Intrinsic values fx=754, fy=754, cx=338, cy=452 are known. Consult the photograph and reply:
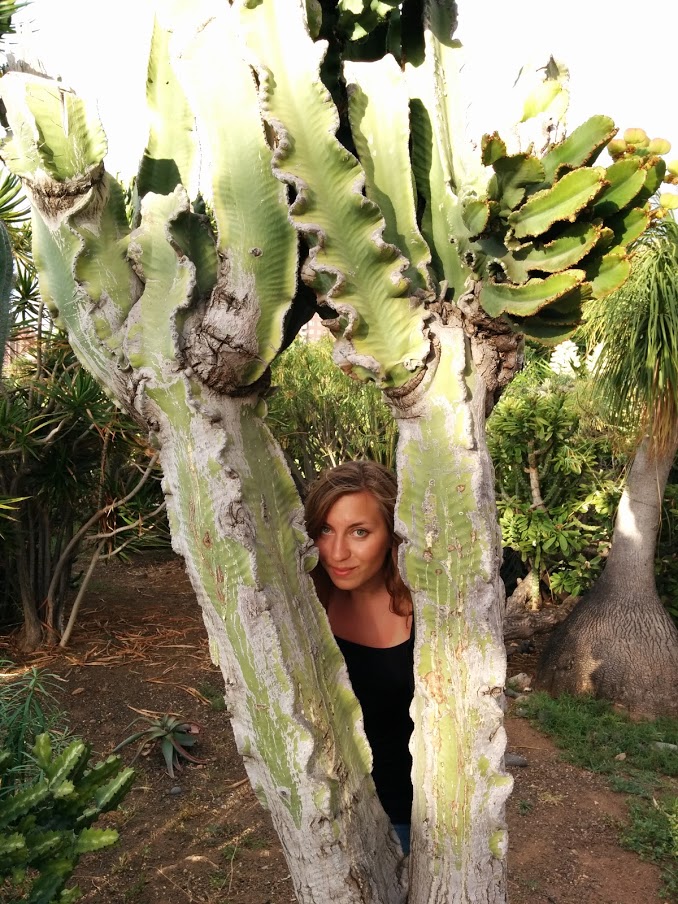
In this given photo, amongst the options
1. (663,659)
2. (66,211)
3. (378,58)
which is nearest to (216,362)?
(66,211)

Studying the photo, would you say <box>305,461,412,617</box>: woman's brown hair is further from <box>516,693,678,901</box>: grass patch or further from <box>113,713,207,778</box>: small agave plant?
<box>113,713,207,778</box>: small agave plant

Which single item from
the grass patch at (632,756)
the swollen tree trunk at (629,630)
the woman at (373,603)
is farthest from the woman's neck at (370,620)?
the swollen tree trunk at (629,630)

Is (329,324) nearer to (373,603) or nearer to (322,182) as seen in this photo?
(322,182)

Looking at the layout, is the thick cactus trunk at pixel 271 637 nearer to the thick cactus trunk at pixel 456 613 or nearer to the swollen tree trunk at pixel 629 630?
the thick cactus trunk at pixel 456 613

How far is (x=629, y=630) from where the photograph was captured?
5770 mm

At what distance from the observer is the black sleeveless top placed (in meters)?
2.38

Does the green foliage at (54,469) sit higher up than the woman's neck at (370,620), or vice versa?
the green foliage at (54,469)

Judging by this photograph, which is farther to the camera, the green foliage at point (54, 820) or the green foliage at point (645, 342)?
the green foliage at point (645, 342)

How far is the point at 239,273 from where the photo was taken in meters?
1.85

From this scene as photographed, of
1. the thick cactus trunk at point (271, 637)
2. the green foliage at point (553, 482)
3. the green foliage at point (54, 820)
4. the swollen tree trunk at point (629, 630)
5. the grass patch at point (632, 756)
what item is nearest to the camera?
the thick cactus trunk at point (271, 637)

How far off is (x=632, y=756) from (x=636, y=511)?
6.04 ft

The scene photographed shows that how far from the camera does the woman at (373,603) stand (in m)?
2.26

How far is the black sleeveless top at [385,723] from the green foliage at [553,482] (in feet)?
14.2

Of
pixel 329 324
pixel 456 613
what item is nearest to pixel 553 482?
pixel 456 613
